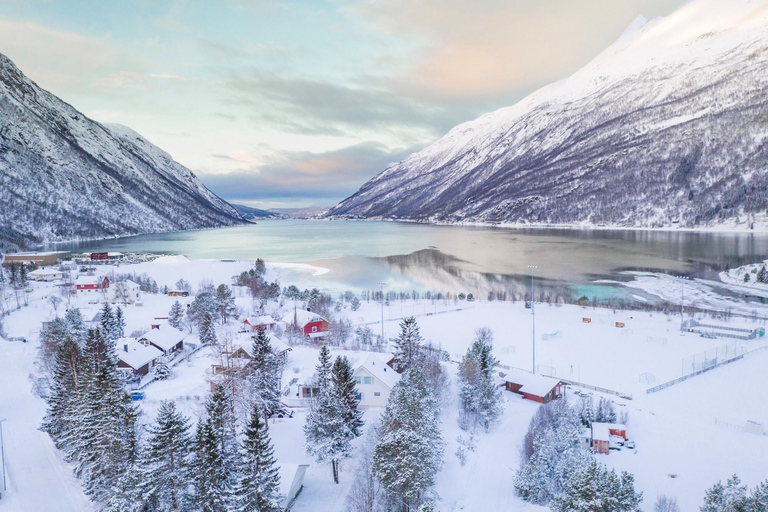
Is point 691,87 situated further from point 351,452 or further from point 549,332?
point 351,452

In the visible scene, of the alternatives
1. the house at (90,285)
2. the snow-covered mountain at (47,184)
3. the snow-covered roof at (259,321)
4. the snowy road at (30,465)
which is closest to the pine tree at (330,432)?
the snowy road at (30,465)

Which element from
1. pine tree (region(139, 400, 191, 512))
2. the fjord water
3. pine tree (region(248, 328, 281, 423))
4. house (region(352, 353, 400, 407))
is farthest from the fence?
the fjord water

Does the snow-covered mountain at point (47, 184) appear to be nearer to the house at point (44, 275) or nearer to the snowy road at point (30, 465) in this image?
the house at point (44, 275)

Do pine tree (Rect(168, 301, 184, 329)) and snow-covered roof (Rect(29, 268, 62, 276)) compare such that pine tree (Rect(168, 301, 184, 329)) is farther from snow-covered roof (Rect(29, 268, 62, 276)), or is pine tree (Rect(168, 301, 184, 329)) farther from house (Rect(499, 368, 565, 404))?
snow-covered roof (Rect(29, 268, 62, 276))

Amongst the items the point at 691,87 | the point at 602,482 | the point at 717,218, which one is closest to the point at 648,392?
the point at 602,482

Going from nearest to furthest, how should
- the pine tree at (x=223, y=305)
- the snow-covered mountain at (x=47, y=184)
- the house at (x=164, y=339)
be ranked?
the house at (x=164, y=339) → the pine tree at (x=223, y=305) → the snow-covered mountain at (x=47, y=184)

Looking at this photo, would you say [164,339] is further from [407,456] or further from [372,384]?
[407,456]
